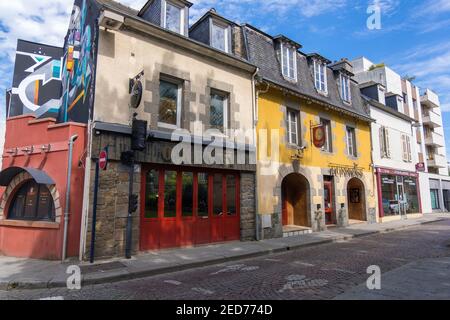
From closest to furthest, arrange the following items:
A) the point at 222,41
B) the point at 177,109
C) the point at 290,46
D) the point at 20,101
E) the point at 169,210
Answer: the point at 169,210
the point at 177,109
the point at 222,41
the point at 290,46
the point at 20,101

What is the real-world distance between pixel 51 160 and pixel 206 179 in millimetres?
4364

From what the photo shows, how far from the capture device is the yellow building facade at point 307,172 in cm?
1100

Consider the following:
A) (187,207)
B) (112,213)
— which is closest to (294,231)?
(187,207)

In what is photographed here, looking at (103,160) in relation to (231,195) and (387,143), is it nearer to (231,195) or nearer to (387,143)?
(231,195)

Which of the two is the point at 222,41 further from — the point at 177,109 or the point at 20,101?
the point at 20,101

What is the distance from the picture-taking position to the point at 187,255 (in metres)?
7.64

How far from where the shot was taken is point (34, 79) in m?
15.1

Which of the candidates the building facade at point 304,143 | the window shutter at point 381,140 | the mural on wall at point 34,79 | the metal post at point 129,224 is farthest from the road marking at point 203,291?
the window shutter at point 381,140

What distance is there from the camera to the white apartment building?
18609mm

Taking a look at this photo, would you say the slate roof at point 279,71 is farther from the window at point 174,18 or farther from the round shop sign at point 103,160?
the round shop sign at point 103,160

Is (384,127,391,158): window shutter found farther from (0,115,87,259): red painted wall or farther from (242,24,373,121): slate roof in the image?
(0,115,87,259): red painted wall

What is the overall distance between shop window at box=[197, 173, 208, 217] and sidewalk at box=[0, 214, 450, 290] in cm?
105
